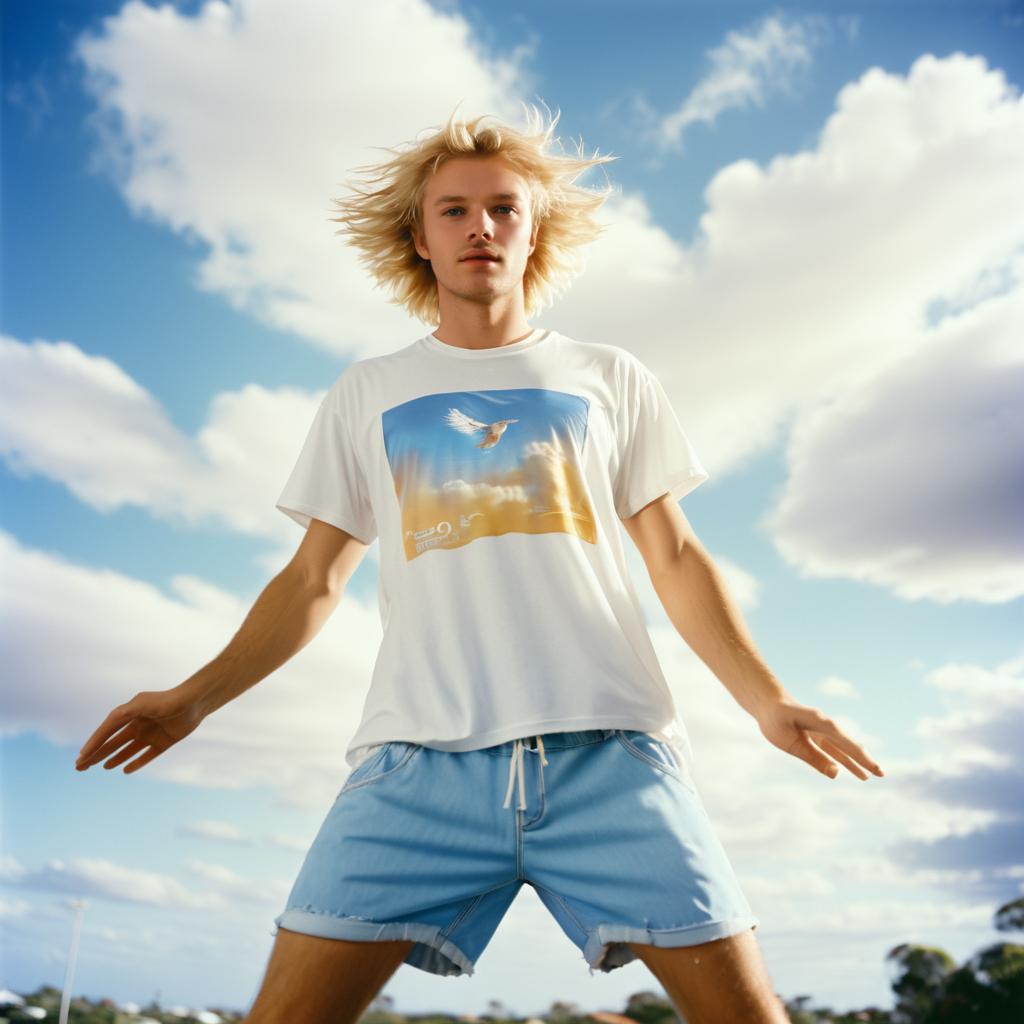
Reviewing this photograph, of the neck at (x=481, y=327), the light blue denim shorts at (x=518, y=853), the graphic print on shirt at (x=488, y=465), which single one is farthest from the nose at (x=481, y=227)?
the light blue denim shorts at (x=518, y=853)

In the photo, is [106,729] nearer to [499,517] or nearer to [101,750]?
[101,750]

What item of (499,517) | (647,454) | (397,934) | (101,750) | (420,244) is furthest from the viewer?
(420,244)

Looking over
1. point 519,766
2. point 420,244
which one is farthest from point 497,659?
point 420,244

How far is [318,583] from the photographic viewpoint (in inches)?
114

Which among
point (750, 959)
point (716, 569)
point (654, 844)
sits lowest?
point (750, 959)

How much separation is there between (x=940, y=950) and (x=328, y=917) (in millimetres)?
11856

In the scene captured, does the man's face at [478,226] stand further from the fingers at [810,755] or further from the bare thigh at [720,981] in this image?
the bare thigh at [720,981]

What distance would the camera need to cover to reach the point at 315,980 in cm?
219

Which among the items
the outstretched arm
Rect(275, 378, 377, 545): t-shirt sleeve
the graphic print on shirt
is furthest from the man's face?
the outstretched arm

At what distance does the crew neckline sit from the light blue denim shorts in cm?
115

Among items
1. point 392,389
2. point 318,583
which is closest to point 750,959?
point 318,583

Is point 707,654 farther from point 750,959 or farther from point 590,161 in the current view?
point 590,161

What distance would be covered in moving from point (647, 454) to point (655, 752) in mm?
923

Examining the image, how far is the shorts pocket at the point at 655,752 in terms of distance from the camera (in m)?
2.40
